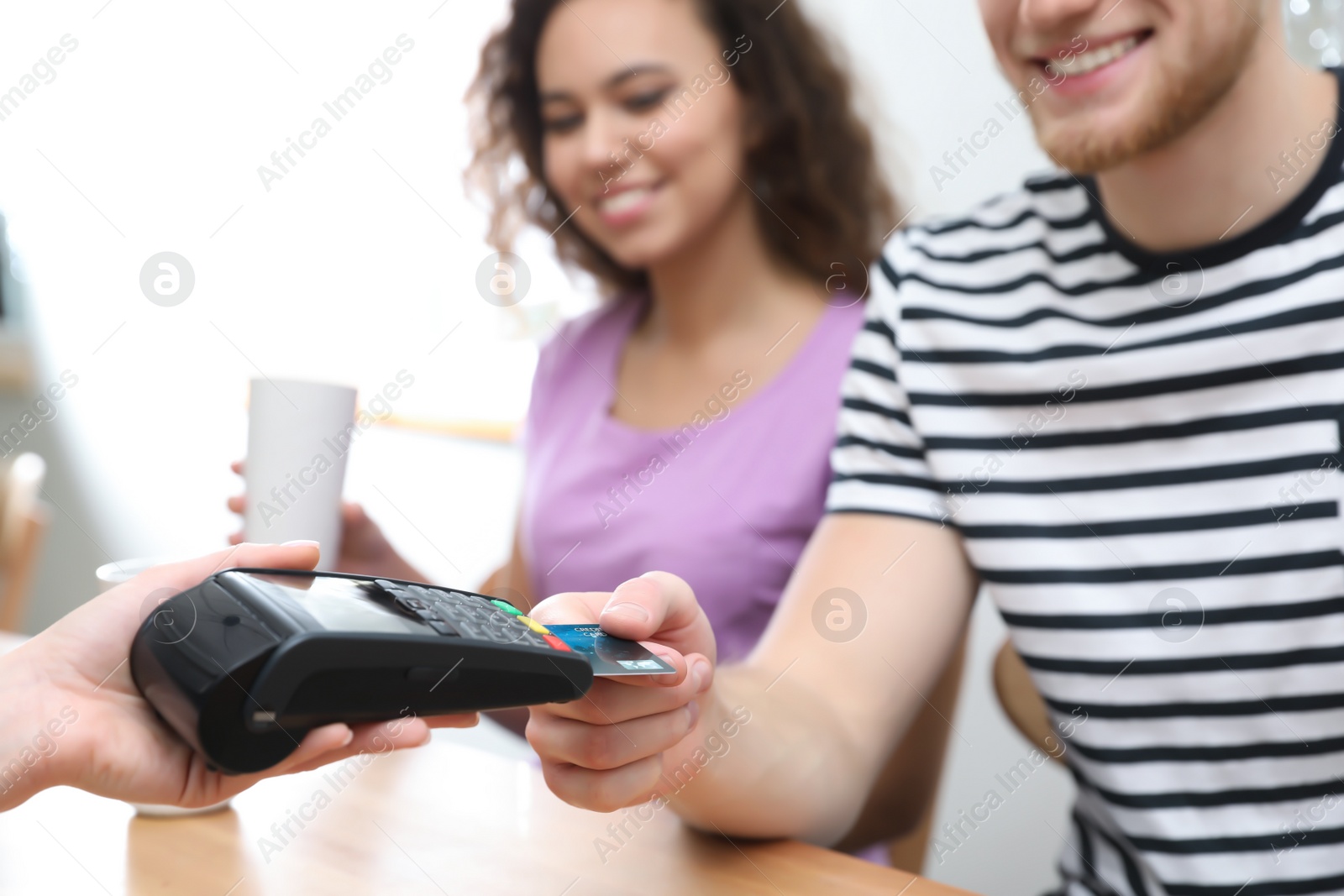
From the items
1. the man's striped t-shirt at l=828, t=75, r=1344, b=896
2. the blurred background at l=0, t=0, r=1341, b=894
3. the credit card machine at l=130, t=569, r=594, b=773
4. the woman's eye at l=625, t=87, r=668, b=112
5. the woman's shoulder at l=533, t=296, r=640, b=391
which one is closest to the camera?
the credit card machine at l=130, t=569, r=594, b=773

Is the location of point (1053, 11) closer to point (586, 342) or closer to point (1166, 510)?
point (1166, 510)

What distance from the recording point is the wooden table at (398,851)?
477 millimetres

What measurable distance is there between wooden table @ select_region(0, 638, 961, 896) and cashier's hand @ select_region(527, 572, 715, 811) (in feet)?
0.15

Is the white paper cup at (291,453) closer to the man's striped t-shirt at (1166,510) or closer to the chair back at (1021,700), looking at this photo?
the man's striped t-shirt at (1166,510)

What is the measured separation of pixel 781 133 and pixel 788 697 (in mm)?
725

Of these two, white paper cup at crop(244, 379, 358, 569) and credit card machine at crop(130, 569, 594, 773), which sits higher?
white paper cup at crop(244, 379, 358, 569)

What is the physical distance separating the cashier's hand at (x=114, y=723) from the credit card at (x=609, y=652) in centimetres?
6

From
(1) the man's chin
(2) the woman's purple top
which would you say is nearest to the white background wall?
(2) the woman's purple top

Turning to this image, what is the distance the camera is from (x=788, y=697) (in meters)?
0.64

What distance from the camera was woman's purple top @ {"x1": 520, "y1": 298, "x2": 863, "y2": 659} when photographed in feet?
3.07

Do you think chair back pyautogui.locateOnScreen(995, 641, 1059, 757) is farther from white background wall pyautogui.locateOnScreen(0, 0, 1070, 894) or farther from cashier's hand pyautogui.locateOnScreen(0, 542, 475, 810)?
white background wall pyautogui.locateOnScreen(0, 0, 1070, 894)

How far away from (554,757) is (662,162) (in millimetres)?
721

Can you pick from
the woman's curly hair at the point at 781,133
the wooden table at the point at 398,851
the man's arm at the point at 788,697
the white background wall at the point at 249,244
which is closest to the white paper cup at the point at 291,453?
the wooden table at the point at 398,851

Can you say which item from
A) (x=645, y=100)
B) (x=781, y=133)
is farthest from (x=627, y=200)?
(x=781, y=133)
